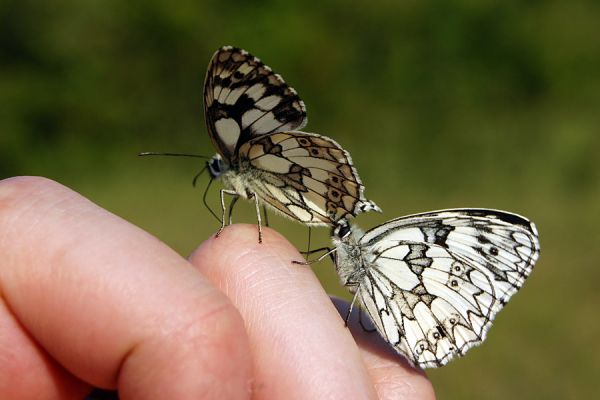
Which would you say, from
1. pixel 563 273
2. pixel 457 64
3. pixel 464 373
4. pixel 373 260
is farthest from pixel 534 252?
pixel 457 64

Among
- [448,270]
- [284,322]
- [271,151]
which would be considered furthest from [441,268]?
[284,322]

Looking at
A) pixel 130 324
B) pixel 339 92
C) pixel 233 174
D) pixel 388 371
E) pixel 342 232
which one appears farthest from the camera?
pixel 339 92

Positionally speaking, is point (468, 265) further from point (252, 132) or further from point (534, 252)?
point (252, 132)

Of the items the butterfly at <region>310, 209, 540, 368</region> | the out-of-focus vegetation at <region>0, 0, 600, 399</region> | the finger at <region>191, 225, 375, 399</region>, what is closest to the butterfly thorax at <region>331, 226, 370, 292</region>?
the butterfly at <region>310, 209, 540, 368</region>

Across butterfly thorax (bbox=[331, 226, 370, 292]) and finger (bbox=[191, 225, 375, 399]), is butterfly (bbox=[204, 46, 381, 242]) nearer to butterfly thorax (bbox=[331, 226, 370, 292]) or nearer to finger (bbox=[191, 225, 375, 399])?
butterfly thorax (bbox=[331, 226, 370, 292])

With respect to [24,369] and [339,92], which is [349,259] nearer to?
[24,369]

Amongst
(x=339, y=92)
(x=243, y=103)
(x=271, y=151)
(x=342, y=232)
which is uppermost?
(x=243, y=103)

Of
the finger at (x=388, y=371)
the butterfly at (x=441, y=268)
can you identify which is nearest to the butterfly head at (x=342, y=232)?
the butterfly at (x=441, y=268)
